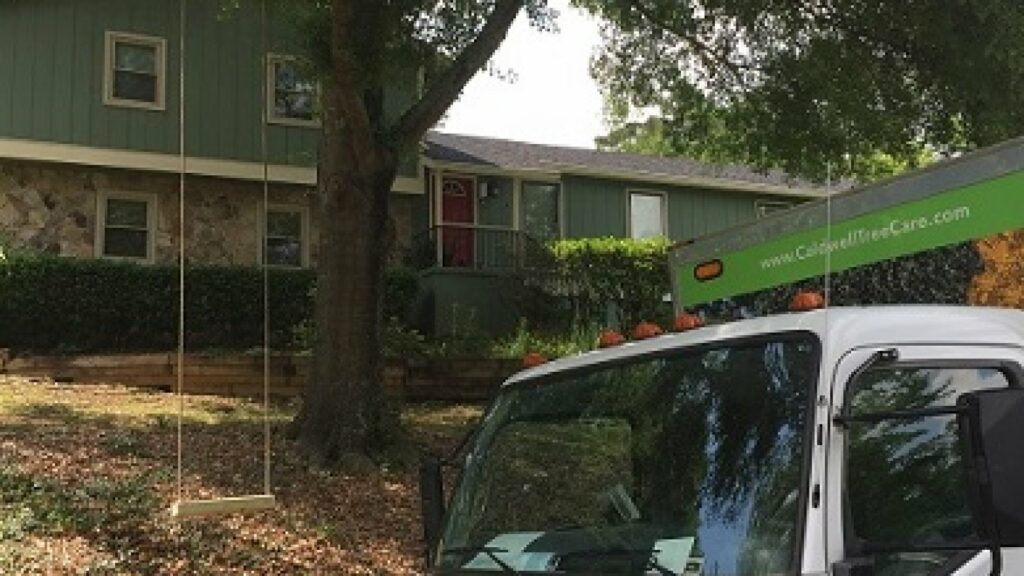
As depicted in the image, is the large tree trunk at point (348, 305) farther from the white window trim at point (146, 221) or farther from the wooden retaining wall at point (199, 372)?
the white window trim at point (146, 221)

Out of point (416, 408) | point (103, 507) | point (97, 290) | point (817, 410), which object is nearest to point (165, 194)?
point (97, 290)

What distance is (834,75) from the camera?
11227 mm

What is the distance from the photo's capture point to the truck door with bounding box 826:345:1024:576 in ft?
8.96

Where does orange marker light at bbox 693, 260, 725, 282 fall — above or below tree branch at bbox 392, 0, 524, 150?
below

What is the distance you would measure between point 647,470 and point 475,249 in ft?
61.6

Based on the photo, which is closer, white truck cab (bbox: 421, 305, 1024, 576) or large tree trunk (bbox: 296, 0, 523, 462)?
white truck cab (bbox: 421, 305, 1024, 576)

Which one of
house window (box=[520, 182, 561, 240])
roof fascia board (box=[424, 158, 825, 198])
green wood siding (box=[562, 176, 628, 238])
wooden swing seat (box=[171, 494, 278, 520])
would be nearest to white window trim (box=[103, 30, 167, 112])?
roof fascia board (box=[424, 158, 825, 198])

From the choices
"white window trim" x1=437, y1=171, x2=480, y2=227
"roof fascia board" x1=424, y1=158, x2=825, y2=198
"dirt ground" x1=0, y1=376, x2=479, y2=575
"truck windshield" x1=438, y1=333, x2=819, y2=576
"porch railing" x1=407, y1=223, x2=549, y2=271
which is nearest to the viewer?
"truck windshield" x1=438, y1=333, x2=819, y2=576

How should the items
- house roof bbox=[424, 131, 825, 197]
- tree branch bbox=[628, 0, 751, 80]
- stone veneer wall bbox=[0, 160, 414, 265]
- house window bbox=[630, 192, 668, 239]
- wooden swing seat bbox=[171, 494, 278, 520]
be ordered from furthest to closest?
house window bbox=[630, 192, 668, 239] → house roof bbox=[424, 131, 825, 197] → stone veneer wall bbox=[0, 160, 414, 265] → tree branch bbox=[628, 0, 751, 80] → wooden swing seat bbox=[171, 494, 278, 520]

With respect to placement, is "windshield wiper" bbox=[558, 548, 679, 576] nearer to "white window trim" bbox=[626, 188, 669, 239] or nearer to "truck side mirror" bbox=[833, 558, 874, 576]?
"truck side mirror" bbox=[833, 558, 874, 576]

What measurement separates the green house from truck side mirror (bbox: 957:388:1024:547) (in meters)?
15.5

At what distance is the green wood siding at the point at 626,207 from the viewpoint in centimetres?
2441

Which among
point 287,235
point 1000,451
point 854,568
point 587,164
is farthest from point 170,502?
point 587,164

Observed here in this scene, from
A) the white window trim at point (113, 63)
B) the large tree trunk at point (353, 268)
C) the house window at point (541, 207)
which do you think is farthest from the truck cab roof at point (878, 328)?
the house window at point (541, 207)
